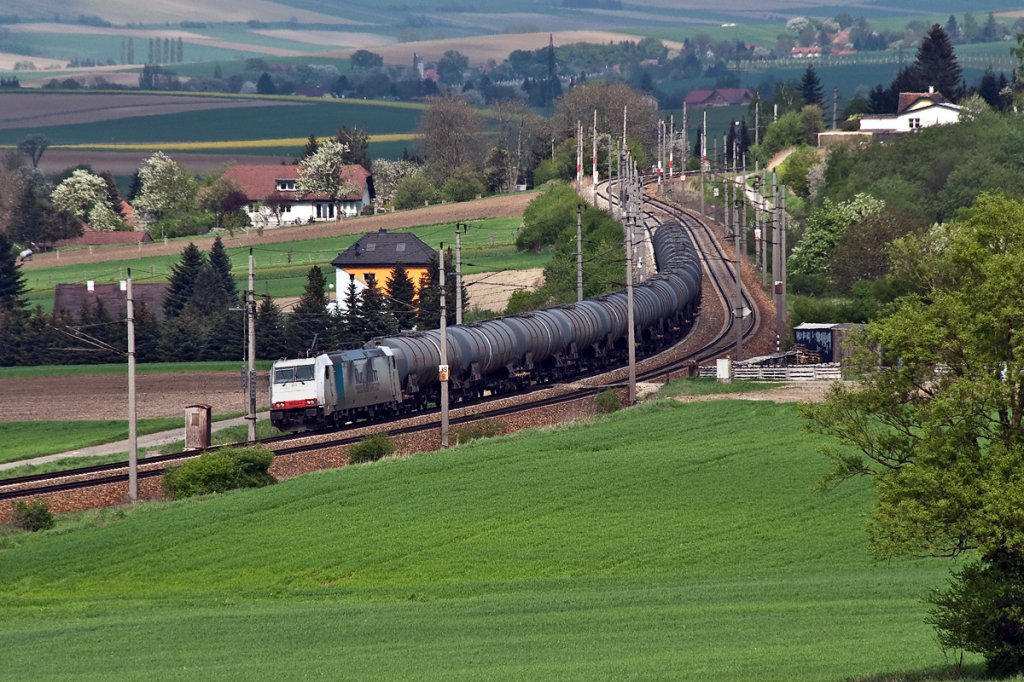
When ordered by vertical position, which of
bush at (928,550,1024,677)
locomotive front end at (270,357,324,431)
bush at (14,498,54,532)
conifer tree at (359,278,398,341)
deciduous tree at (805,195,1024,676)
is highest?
deciduous tree at (805,195,1024,676)

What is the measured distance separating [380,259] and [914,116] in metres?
73.4

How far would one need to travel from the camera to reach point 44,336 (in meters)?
109

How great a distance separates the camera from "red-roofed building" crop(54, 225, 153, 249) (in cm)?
18025

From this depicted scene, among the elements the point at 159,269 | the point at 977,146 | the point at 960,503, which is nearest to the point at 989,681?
the point at 960,503

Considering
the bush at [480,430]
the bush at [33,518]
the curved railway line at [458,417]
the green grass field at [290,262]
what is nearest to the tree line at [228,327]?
the curved railway line at [458,417]

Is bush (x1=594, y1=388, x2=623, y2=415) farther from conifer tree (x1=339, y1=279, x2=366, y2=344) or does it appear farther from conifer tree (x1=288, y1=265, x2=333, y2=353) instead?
conifer tree (x1=288, y1=265, x2=333, y2=353)

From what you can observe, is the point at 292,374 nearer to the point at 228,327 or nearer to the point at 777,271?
the point at 228,327

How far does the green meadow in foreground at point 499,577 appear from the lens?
30.0 metres

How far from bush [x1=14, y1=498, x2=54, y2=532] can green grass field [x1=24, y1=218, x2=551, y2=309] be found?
261 feet

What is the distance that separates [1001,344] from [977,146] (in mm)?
112374

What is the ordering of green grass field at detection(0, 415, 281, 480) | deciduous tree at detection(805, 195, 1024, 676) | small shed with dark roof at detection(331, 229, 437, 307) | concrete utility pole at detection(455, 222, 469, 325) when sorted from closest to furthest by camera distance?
1. deciduous tree at detection(805, 195, 1024, 676)
2. green grass field at detection(0, 415, 281, 480)
3. concrete utility pole at detection(455, 222, 469, 325)
4. small shed with dark roof at detection(331, 229, 437, 307)

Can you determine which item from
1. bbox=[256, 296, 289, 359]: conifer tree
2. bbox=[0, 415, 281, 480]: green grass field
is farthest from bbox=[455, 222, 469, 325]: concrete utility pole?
bbox=[256, 296, 289, 359]: conifer tree

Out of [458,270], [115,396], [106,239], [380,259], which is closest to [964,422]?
[458,270]

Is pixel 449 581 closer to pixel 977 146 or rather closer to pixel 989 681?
pixel 989 681
